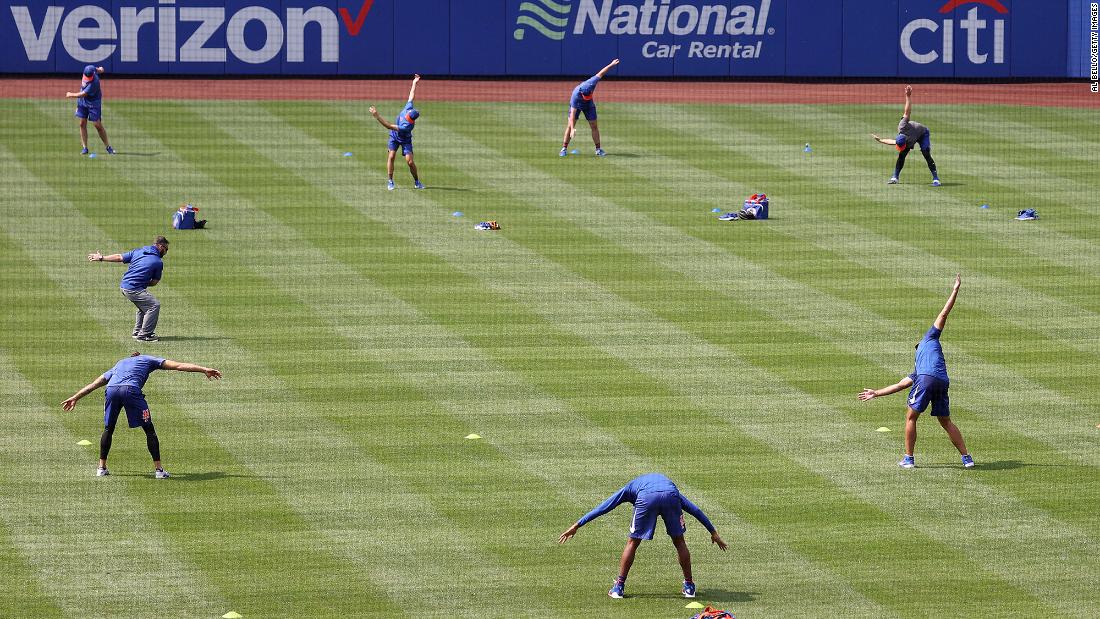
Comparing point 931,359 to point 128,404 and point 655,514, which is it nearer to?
point 655,514

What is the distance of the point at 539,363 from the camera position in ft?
76.2

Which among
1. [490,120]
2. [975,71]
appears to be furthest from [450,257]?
[975,71]

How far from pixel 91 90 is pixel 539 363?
52.0ft

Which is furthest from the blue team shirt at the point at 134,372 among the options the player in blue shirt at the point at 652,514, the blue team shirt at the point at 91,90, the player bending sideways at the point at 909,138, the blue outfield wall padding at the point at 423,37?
the blue outfield wall padding at the point at 423,37

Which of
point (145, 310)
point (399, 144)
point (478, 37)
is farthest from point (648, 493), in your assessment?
point (478, 37)

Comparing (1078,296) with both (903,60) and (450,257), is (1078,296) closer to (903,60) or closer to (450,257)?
(450,257)

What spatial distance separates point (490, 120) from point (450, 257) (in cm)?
1154

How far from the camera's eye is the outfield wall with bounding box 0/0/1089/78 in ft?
140

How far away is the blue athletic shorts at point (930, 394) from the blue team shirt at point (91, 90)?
21.8 m

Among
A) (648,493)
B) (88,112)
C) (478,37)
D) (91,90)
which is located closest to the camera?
(648,493)

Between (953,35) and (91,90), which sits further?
(953,35)

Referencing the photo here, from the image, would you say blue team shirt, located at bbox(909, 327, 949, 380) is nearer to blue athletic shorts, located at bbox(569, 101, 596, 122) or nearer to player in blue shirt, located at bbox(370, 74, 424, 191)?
player in blue shirt, located at bbox(370, 74, 424, 191)

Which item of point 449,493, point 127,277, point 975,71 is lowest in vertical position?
point 449,493

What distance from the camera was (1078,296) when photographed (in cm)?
2694
